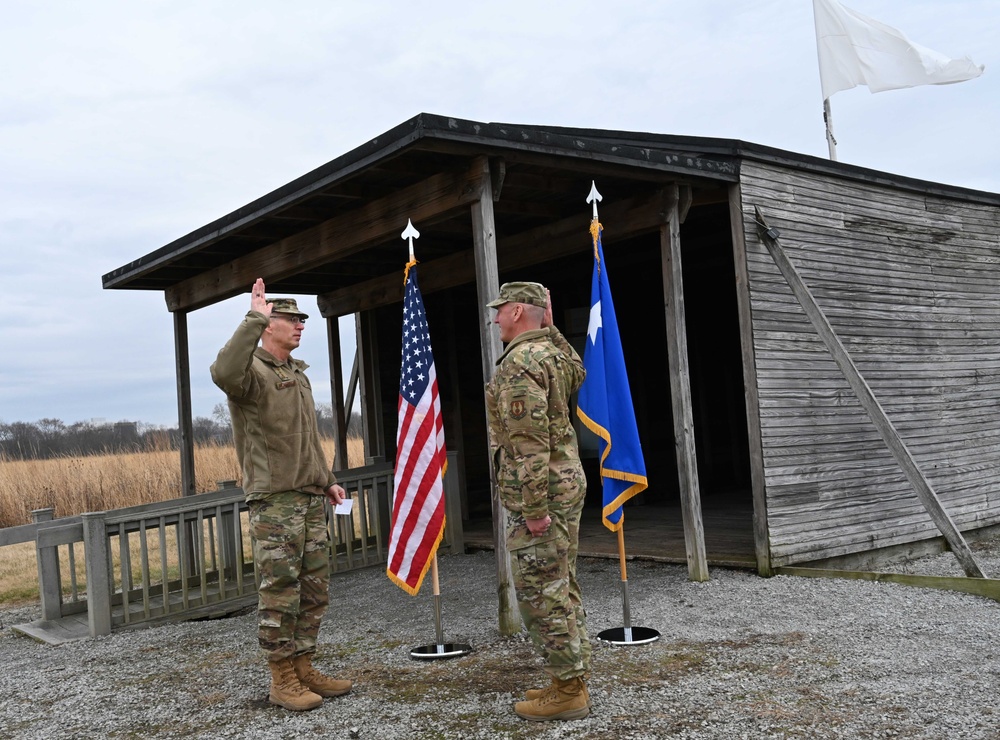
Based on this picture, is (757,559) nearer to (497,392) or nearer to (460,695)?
(460,695)

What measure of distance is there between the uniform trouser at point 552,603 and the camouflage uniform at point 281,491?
1.05 m

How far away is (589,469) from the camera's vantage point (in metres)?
10.8

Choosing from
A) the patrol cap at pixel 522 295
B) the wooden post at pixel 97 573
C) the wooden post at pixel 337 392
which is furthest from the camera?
the wooden post at pixel 337 392

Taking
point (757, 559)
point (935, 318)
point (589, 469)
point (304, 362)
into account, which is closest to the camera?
point (304, 362)

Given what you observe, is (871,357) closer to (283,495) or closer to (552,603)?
(552,603)

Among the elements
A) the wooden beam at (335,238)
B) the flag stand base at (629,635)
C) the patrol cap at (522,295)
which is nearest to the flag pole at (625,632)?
the flag stand base at (629,635)

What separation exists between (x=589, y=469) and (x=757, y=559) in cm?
436

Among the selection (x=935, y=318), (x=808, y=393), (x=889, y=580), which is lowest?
(x=889, y=580)

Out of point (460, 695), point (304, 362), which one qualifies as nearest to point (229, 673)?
point (460, 695)

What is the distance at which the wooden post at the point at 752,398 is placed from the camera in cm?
649

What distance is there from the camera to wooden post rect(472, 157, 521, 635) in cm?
520

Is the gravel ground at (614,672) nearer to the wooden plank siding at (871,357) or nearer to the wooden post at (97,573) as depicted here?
the wooden post at (97,573)

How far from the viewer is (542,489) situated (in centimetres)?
354

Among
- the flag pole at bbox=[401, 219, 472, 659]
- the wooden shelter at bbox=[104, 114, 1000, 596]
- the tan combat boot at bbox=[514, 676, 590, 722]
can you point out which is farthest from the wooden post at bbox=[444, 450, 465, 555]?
the tan combat boot at bbox=[514, 676, 590, 722]
